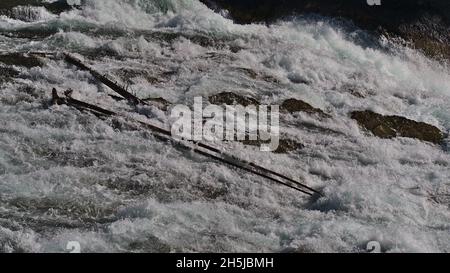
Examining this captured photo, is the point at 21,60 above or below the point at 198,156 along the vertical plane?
above

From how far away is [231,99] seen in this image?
15.5 meters

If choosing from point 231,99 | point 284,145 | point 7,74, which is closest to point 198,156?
point 284,145

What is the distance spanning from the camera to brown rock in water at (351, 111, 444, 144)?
15.8 metres

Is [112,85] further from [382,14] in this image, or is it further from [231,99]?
[382,14]

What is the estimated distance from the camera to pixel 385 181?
13250 mm

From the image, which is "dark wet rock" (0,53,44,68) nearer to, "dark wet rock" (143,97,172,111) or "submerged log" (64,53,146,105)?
"submerged log" (64,53,146,105)

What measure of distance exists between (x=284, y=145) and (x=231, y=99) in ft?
7.11

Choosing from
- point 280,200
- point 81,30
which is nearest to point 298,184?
point 280,200

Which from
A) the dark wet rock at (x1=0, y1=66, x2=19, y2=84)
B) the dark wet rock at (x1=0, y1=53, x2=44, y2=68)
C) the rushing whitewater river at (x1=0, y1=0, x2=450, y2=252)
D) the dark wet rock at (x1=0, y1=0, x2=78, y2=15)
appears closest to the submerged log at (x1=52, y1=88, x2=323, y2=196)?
the rushing whitewater river at (x1=0, y1=0, x2=450, y2=252)

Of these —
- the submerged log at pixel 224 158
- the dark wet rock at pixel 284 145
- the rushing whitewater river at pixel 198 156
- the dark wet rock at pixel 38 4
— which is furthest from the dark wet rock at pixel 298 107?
the dark wet rock at pixel 38 4

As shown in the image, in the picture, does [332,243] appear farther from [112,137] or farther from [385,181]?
[112,137]

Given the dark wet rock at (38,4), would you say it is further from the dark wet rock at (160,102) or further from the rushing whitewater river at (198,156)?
the dark wet rock at (160,102)

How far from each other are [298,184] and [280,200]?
602 millimetres

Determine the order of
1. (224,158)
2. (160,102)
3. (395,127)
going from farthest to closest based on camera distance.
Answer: (395,127) < (160,102) < (224,158)
